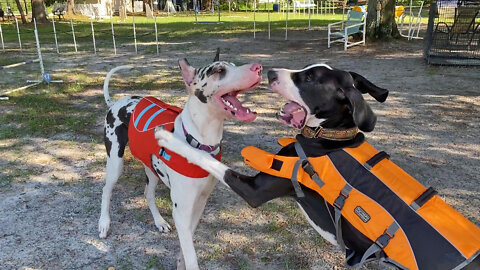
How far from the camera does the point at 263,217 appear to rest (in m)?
4.20

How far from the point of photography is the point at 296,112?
8.57 ft

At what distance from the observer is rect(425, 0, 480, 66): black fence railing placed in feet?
38.5

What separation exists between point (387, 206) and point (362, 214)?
149 mm

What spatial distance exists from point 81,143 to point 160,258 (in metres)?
3.21

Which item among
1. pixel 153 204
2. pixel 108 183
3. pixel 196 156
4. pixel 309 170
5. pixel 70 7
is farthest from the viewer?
pixel 70 7

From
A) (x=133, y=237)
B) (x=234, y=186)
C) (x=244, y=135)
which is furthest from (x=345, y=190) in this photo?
(x=244, y=135)

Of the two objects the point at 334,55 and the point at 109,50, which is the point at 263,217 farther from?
the point at 109,50

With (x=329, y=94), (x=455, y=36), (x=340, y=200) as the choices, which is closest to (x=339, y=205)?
(x=340, y=200)

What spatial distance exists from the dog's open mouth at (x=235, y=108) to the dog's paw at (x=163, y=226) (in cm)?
174

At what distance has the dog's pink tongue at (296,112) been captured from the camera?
2602mm

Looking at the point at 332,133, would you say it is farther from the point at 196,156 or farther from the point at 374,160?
the point at 196,156

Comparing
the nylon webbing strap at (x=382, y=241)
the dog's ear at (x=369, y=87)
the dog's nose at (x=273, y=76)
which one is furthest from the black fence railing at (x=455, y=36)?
the nylon webbing strap at (x=382, y=241)

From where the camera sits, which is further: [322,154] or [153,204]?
[153,204]

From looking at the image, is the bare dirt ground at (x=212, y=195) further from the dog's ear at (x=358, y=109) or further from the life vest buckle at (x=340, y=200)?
the dog's ear at (x=358, y=109)
